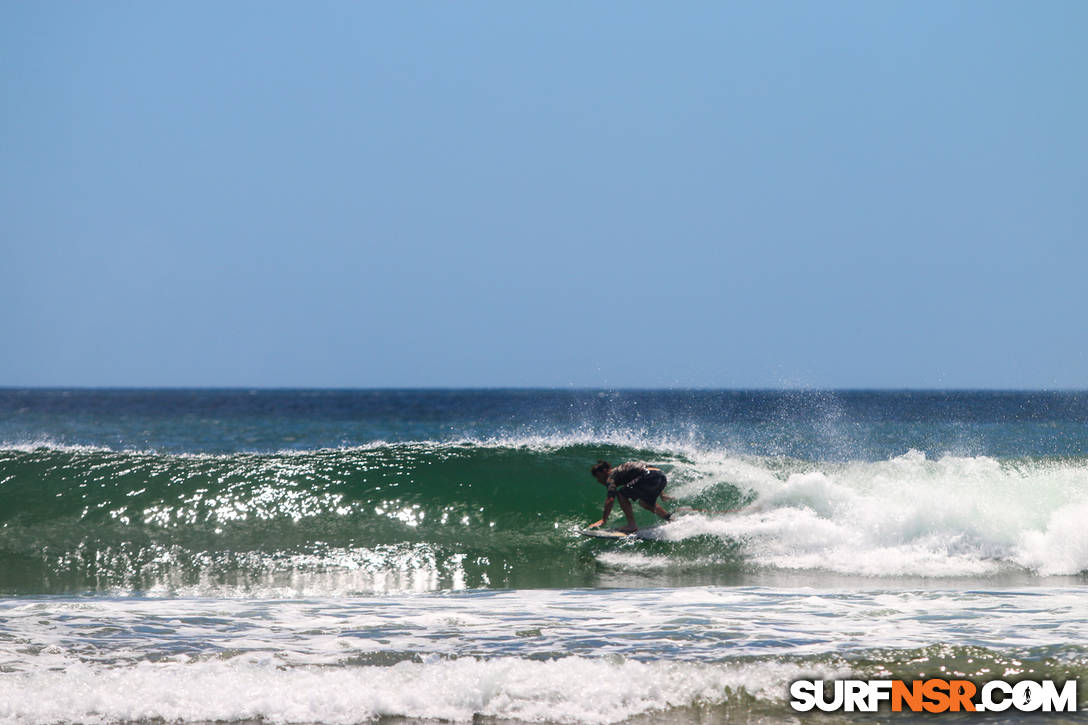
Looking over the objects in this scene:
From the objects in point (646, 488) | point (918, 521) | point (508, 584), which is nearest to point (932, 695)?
point (508, 584)

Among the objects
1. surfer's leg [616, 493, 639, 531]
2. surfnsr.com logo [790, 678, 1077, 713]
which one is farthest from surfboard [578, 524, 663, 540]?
surfnsr.com logo [790, 678, 1077, 713]

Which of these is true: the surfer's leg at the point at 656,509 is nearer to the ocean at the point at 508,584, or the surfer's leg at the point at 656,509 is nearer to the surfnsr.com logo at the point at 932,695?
the ocean at the point at 508,584

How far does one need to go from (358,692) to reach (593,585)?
184 inches

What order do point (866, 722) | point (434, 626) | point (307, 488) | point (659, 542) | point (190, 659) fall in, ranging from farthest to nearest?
point (307, 488)
point (659, 542)
point (434, 626)
point (190, 659)
point (866, 722)

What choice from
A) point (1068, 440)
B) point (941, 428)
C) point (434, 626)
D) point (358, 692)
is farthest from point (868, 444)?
point (358, 692)

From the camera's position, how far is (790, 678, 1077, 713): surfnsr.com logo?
5512mm

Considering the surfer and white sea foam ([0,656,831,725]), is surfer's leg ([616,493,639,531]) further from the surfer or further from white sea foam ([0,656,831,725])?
white sea foam ([0,656,831,725])

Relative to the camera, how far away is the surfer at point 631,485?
1228cm

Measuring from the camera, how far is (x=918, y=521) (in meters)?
11.6

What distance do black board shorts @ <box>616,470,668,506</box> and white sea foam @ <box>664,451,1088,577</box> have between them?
0.50m

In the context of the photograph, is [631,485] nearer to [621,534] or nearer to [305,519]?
[621,534]

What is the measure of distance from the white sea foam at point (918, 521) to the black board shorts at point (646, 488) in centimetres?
50

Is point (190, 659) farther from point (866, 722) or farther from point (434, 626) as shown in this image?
point (866, 722)

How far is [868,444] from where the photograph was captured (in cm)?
3033
